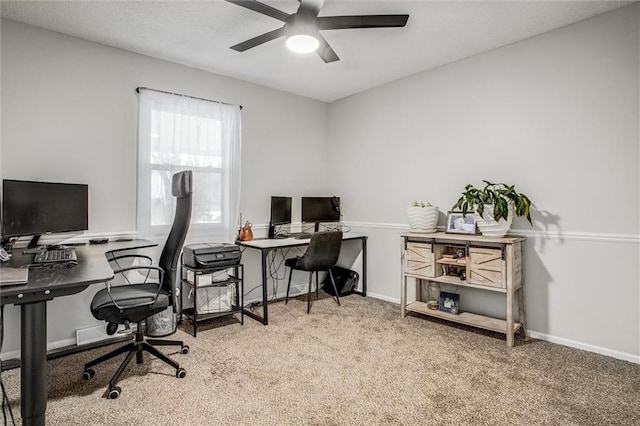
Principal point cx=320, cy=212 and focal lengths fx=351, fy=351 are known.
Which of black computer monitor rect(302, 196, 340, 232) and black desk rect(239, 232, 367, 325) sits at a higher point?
black computer monitor rect(302, 196, 340, 232)

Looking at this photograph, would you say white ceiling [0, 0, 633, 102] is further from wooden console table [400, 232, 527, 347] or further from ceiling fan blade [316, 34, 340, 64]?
wooden console table [400, 232, 527, 347]

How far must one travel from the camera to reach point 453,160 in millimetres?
3529

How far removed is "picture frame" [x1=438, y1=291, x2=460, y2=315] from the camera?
3.28 metres

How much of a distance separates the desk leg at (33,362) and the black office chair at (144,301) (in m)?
0.46

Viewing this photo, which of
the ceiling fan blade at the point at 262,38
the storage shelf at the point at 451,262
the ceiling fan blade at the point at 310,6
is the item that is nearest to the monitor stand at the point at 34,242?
the ceiling fan blade at the point at 262,38

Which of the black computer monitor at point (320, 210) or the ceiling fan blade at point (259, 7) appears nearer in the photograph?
the ceiling fan blade at point (259, 7)

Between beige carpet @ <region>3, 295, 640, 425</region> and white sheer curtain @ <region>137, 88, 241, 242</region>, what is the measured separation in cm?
112

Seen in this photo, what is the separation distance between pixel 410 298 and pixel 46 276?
3.23 metres

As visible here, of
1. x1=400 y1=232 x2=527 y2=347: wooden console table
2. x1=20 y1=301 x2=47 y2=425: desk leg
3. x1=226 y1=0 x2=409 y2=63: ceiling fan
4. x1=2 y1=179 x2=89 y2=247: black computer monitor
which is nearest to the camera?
x1=20 y1=301 x2=47 y2=425: desk leg

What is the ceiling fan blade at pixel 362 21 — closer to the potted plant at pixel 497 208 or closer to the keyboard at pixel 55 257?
the potted plant at pixel 497 208

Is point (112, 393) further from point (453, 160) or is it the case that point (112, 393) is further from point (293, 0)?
point (453, 160)

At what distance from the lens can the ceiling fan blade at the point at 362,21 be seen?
7.37ft

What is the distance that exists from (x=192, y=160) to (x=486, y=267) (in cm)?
291

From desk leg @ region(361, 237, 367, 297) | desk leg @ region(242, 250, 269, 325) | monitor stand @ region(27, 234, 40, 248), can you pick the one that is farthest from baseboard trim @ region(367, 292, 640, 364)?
monitor stand @ region(27, 234, 40, 248)
